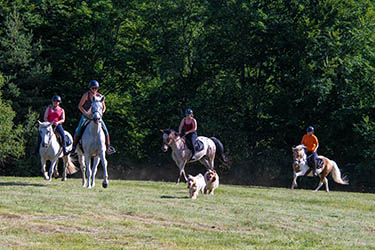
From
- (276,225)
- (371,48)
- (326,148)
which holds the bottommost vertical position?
(276,225)

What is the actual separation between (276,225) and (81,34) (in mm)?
34462

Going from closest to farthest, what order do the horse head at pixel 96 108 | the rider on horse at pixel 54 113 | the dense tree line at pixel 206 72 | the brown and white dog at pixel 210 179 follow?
the horse head at pixel 96 108 < the brown and white dog at pixel 210 179 < the rider on horse at pixel 54 113 < the dense tree line at pixel 206 72

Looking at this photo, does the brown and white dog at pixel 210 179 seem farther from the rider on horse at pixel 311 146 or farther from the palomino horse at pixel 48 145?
the rider on horse at pixel 311 146

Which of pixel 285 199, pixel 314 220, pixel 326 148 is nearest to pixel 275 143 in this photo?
pixel 326 148

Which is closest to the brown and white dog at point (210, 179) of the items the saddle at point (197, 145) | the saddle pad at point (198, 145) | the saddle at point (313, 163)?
the saddle at point (197, 145)

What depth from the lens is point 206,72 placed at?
49562 millimetres

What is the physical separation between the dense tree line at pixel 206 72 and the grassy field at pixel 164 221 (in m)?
18.9

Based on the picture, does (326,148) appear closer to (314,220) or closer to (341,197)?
(341,197)

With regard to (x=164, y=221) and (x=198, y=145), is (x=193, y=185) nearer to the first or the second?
(x=164, y=221)

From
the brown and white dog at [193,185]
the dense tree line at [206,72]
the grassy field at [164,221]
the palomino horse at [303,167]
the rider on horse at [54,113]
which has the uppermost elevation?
the dense tree line at [206,72]

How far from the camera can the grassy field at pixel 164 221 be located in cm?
1479

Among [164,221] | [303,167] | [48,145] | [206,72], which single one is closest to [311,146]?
[303,167]

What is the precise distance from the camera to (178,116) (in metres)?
47.3

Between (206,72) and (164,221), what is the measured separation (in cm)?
3258
